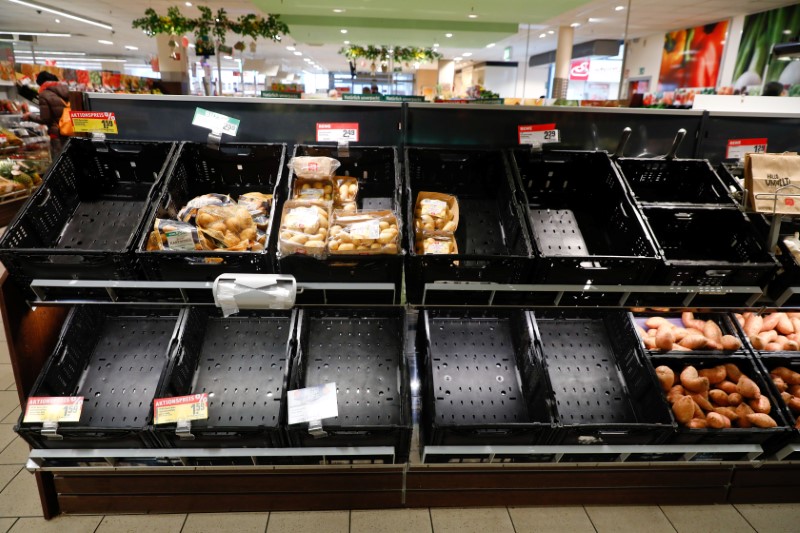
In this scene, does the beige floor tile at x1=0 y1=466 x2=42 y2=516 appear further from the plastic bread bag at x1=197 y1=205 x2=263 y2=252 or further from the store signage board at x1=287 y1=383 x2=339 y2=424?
the plastic bread bag at x1=197 y1=205 x2=263 y2=252

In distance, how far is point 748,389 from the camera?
1.79 metres

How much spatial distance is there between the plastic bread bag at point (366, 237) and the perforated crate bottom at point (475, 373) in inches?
24.5

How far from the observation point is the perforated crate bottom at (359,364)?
1.74 meters

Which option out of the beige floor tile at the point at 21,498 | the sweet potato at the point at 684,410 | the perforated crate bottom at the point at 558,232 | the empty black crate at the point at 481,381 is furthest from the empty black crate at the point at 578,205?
the beige floor tile at the point at 21,498

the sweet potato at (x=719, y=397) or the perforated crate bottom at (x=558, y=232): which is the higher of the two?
the perforated crate bottom at (x=558, y=232)

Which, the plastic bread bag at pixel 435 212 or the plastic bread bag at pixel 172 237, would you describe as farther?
the plastic bread bag at pixel 435 212

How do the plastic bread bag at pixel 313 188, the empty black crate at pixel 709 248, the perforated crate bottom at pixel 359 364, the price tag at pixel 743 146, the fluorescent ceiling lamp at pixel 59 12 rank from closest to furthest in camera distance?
the empty black crate at pixel 709 248 → the plastic bread bag at pixel 313 188 → the perforated crate bottom at pixel 359 364 → the price tag at pixel 743 146 → the fluorescent ceiling lamp at pixel 59 12

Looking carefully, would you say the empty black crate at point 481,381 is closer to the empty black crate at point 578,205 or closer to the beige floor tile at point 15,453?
the empty black crate at point 578,205

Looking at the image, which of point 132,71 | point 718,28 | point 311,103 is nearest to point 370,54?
point 718,28

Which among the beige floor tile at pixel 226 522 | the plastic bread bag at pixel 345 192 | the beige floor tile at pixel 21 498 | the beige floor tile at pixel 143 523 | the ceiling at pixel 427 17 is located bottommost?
the beige floor tile at pixel 21 498

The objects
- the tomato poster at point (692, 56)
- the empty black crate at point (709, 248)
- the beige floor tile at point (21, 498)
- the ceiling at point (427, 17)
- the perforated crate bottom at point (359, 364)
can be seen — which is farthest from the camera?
the tomato poster at point (692, 56)

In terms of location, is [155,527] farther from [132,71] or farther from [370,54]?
[132,71]

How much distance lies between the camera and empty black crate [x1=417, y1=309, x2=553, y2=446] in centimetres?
160

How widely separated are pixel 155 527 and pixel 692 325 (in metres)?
2.47
